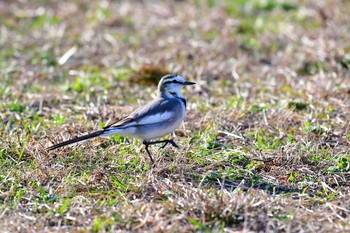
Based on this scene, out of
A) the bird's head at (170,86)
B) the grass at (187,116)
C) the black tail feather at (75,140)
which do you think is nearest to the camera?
the grass at (187,116)

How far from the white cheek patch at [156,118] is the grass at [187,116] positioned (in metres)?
0.34

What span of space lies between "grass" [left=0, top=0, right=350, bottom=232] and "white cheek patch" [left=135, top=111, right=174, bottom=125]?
339mm

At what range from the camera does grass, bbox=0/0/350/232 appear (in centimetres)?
573

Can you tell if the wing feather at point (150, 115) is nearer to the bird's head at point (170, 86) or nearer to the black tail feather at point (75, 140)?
the black tail feather at point (75, 140)

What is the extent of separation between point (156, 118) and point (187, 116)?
1.50 meters

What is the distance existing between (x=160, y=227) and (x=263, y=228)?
0.79m

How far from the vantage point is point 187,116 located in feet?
27.8

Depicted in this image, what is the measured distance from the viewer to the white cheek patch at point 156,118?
696 cm

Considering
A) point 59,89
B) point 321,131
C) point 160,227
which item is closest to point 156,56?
point 59,89

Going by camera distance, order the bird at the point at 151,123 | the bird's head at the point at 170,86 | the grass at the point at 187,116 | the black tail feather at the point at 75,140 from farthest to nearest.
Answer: the bird's head at the point at 170,86 → the bird at the point at 151,123 → the black tail feather at the point at 75,140 → the grass at the point at 187,116

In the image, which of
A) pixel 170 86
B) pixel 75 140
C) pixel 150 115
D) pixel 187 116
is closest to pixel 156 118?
pixel 150 115

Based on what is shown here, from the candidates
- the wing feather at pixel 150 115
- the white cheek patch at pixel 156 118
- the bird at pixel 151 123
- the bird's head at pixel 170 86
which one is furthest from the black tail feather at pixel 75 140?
the bird's head at pixel 170 86

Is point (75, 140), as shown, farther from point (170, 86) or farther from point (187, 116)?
point (187, 116)

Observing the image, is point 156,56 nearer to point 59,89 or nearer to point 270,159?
point 59,89
